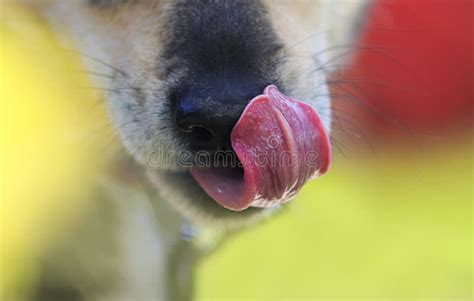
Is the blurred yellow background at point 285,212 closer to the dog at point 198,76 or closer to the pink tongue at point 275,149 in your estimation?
the dog at point 198,76

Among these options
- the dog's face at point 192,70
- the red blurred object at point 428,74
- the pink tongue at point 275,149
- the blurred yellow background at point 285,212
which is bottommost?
the pink tongue at point 275,149

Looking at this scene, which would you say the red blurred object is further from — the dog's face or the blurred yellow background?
the dog's face

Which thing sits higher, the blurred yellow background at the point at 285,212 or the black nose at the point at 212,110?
the blurred yellow background at the point at 285,212

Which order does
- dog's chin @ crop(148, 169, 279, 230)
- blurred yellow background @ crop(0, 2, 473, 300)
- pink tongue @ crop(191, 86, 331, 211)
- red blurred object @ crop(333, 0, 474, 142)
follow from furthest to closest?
red blurred object @ crop(333, 0, 474, 142), blurred yellow background @ crop(0, 2, 473, 300), dog's chin @ crop(148, 169, 279, 230), pink tongue @ crop(191, 86, 331, 211)

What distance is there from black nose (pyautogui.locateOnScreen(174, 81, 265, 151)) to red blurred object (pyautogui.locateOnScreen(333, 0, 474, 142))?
1461 millimetres

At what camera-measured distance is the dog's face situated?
108 cm

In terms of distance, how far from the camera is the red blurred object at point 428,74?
2529mm

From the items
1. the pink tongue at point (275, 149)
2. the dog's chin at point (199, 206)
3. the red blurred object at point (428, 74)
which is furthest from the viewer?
the red blurred object at point (428, 74)

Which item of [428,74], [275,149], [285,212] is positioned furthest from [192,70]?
[428,74]

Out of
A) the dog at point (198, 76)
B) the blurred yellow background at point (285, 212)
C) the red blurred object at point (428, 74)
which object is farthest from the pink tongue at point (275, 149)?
the red blurred object at point (428, 74)

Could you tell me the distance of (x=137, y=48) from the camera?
4.10 ft

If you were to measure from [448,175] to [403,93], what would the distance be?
0.32 metres

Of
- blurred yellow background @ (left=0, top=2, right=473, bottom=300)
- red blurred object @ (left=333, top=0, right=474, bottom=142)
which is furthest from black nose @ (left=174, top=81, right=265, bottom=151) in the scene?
red blurred object @ (left=333, top=0, right=474, bottom=142)

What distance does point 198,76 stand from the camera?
3.60ft
